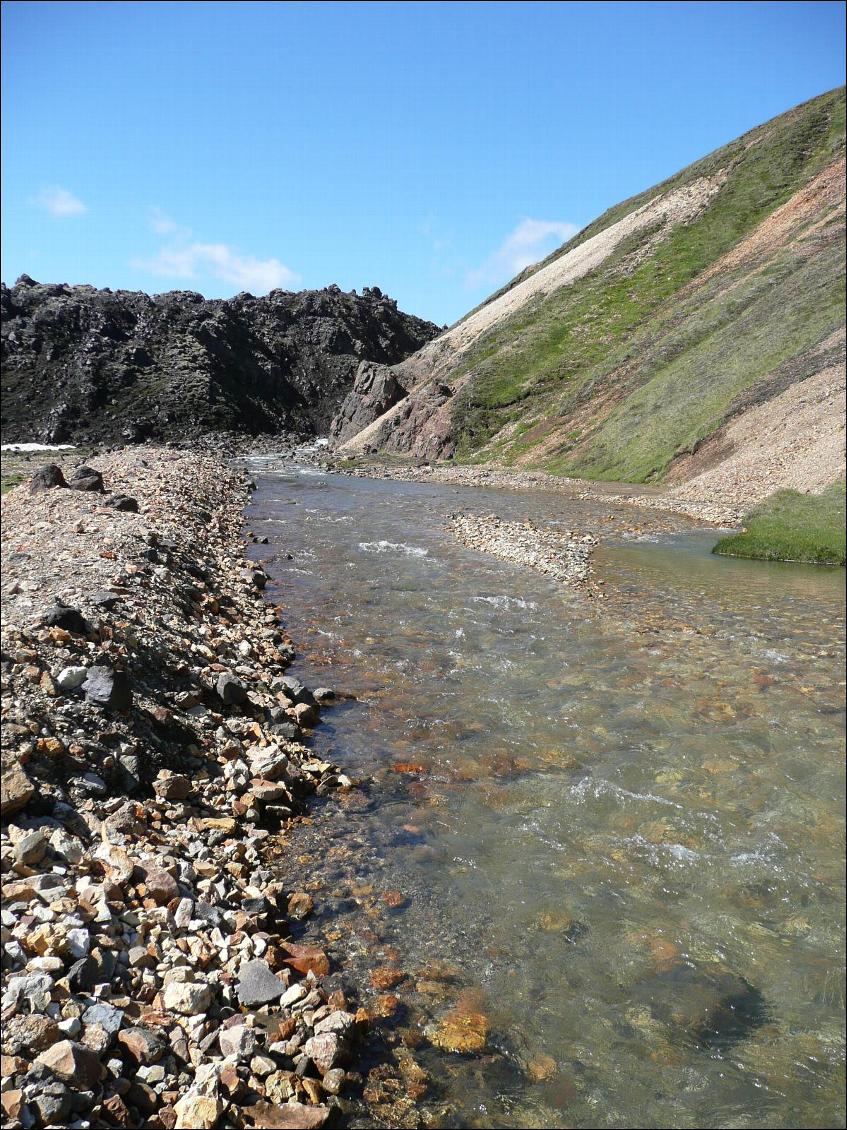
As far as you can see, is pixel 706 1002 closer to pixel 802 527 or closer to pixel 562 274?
pixel 802 527

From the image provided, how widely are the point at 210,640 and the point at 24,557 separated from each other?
4152 millimetres

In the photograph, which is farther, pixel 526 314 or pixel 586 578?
pixel 526 314

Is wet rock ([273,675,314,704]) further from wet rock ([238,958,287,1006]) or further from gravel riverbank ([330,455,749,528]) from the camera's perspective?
gravel riverbank ([330,455,749,528])

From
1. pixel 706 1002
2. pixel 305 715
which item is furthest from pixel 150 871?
pixel 706 1002

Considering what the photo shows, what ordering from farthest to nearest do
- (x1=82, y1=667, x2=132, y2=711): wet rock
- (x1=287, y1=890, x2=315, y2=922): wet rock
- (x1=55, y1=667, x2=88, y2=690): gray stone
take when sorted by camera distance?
(x1=82, y1=667, x2=132, y2=711): wet rock → (x1=55, y1=667, x2=88, y2=690): gray stone → (x1=287, y1=890, x2=315, y2=922): wet rock

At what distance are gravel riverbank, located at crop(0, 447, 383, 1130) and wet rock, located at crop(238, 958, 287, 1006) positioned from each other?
1 cm

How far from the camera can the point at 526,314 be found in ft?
332

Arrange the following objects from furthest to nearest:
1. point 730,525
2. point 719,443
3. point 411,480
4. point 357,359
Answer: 1. point 357,359
2. point 411,480
3. point 719,443
4. point 730,525

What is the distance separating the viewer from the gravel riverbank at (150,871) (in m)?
5.25

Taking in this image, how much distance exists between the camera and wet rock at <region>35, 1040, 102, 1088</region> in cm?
490

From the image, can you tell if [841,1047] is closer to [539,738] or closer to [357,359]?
[539,738]

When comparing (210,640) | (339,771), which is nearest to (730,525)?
(339,771)

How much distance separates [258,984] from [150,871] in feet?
6.21

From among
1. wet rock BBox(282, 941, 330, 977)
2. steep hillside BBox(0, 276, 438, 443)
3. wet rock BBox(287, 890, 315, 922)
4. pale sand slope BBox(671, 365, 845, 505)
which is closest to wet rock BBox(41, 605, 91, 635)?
wet rock BBox(287, 890, 315, 922)
